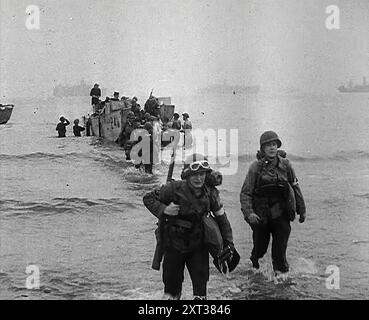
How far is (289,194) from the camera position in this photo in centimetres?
795

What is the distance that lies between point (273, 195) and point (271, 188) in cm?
11

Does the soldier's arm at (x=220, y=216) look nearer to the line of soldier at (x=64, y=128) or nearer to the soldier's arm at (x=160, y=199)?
the soldier's arm at (x=160, y=199)

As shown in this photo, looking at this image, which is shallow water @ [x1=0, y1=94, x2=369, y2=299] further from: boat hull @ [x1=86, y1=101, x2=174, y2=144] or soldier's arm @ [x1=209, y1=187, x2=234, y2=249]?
boat hull @ [x1=86, y1=101, x2=174, y2=144]

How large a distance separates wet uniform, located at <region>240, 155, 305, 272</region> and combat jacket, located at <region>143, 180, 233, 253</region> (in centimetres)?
150

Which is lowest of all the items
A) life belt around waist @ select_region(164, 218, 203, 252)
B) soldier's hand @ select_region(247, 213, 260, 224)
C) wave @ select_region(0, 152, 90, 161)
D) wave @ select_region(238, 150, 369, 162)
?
wave @ select_region(238, 150, 369, 162)

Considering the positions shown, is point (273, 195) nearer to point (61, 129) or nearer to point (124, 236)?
point (124, 236)

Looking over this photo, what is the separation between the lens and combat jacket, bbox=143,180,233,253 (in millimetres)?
6445

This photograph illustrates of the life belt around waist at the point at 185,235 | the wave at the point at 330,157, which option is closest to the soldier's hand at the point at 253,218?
the life belt around waist at the point at 185,235

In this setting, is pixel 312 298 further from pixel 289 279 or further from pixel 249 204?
pixel 249 204

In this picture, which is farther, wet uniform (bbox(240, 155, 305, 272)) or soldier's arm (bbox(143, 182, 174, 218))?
wet uniform (bbox(240, 155, 305, 272))

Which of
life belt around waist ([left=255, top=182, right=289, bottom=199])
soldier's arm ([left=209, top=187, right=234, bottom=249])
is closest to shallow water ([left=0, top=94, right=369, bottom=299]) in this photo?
life belt around waist ([left=255, top=182, right=289, bottom=199])

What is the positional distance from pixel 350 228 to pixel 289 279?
171 inches

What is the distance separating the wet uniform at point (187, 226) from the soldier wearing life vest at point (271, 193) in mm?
1428
